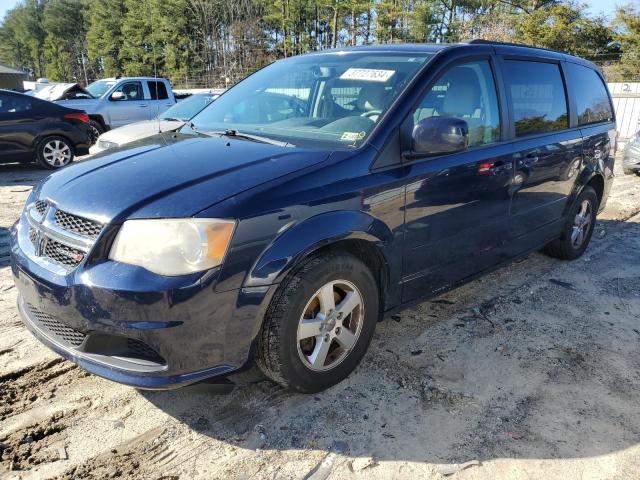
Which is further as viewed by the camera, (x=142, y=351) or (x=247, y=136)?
(x=247, y=136)

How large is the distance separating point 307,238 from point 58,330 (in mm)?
1253

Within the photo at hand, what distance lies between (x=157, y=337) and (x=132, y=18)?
69.6 m

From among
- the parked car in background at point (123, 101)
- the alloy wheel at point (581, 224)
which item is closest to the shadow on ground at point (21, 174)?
the parked car in background at point (123, 101)

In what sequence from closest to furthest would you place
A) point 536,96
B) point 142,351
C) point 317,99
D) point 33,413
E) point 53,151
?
point 142,351 → point 33,413 → point 317,99 → point 536,96 → point 53,151

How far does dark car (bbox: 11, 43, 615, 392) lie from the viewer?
213 cm

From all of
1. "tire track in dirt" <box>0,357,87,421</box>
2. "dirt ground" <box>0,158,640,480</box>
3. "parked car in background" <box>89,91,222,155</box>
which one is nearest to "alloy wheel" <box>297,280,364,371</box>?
"dirt ground" <box>0,158,640,480</box>

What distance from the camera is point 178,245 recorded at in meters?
2.10

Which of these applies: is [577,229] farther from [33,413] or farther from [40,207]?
[33,413]

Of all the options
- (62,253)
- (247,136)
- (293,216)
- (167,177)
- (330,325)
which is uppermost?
(247,136)

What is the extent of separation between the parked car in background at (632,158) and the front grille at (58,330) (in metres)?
10.7

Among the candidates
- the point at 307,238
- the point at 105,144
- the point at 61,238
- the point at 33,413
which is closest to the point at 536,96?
the point at 307,238

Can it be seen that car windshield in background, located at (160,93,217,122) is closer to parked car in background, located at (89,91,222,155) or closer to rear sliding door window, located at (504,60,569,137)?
parked car in background, located at (89,91,222,155)

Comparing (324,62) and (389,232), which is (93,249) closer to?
(389,232)

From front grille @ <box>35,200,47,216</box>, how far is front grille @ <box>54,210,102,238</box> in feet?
0.66
